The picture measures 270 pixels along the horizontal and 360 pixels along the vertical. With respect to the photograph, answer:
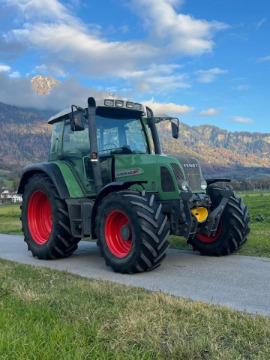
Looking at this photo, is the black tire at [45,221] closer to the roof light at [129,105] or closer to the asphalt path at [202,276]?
the asphalt path at [202,276]

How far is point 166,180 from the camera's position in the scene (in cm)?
616

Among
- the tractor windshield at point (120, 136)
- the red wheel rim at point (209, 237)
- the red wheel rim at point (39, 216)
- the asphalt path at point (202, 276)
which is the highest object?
the tractor windshield at point (120, 136)

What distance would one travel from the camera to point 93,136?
6.77m

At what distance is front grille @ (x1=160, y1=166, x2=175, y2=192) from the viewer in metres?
6.14

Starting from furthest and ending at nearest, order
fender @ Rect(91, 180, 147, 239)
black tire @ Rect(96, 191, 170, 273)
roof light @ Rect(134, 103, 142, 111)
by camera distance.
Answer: roof light @ Rect(134, 103, 142, 111) < fender @ Rect(91, 180, 147, 239) < black tire @ Rect(96, 191, 170, 273)

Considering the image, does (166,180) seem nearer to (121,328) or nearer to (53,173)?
(53,173)

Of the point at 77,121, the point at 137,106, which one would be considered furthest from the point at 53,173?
the point at 137,106

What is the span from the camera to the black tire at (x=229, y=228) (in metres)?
6.60

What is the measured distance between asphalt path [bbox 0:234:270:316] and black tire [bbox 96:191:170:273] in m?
0.20

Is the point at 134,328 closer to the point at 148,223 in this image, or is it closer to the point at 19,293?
the point at 19,293

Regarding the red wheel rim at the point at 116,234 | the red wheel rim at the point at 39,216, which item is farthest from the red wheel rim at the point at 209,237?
the red wheel rim at the point at 39,216

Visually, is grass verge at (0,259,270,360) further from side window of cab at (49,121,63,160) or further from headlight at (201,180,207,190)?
side window of cab at (49,121,63,160)

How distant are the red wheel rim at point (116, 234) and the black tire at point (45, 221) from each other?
1.12 metres

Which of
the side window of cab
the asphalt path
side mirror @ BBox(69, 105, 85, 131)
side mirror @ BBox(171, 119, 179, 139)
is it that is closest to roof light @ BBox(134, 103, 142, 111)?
side mirror @ BBox(171, 119, 179, 139)
